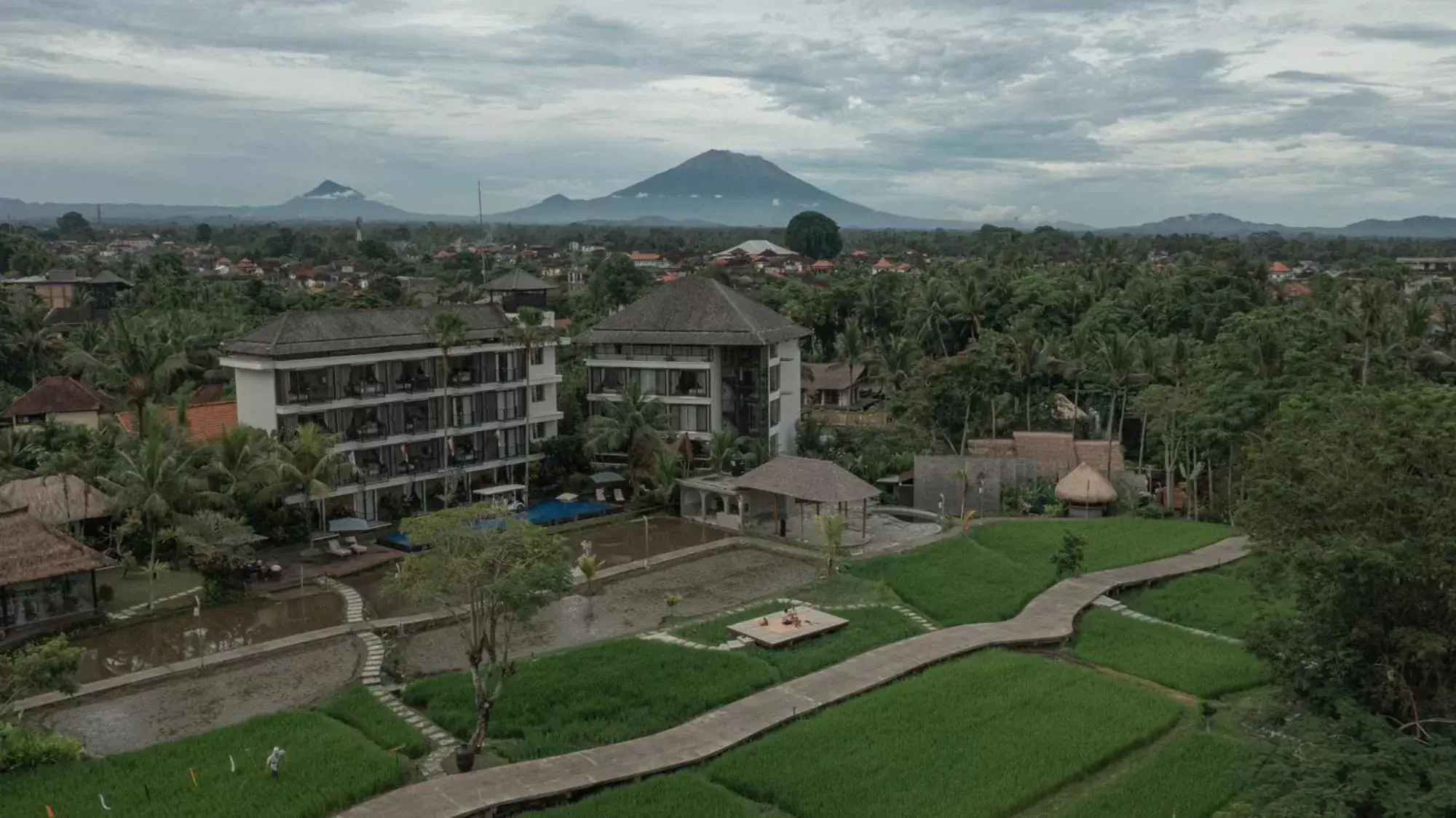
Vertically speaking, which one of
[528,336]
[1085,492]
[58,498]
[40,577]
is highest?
[528,336]

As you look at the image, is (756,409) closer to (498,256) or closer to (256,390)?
(256,390)

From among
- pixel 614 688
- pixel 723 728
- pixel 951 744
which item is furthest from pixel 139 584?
pixel 951 744

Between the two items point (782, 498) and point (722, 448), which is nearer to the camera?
point (782, 498)

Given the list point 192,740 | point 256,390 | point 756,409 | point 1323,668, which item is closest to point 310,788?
point 192,740

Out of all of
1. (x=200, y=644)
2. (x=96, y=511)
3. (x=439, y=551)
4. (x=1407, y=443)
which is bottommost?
(x=200, y=644)

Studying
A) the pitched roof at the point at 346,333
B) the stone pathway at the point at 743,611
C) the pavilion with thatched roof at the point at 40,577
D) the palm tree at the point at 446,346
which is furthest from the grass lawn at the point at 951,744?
the pitched roof at the point at 346,333

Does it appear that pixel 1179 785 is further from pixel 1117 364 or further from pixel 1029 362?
pixel 1029 362

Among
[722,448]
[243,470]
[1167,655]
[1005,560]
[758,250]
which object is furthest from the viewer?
[758,250]
